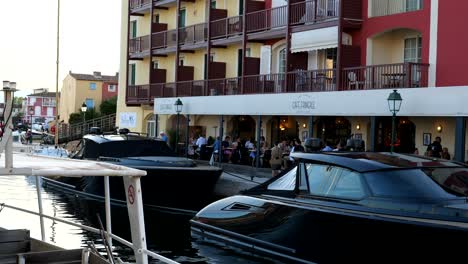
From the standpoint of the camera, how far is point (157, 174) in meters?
19.3

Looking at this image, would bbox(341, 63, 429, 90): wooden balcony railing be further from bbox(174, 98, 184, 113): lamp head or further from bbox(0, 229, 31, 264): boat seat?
bbox(0, 229, 31, 264): boat seat

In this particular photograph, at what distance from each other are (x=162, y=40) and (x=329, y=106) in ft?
58.6

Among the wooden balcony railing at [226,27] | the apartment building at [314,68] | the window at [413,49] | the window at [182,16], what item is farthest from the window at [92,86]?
the window at [413,49]

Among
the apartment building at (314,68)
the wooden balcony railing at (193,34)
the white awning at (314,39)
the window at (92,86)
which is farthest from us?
the window at (92,86)

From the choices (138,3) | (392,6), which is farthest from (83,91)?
(392,6)

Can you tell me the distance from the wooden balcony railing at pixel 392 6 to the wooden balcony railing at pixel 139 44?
1894cm

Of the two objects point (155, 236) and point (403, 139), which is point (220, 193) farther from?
point (403, 139)

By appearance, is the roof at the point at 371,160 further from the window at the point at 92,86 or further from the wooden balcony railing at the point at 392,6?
the window at the point at 92,86

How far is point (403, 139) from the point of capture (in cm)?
2620

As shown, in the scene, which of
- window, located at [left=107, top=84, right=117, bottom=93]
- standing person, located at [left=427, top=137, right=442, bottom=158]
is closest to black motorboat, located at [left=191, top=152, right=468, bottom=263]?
standing person, located at [left=427, top=137, right=442, bottom=158]

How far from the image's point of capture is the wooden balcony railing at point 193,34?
3694 cm

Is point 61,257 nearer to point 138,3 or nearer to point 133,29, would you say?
point 138,3

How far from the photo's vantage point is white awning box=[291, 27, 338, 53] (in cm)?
2688

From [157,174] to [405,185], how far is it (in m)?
11.4
